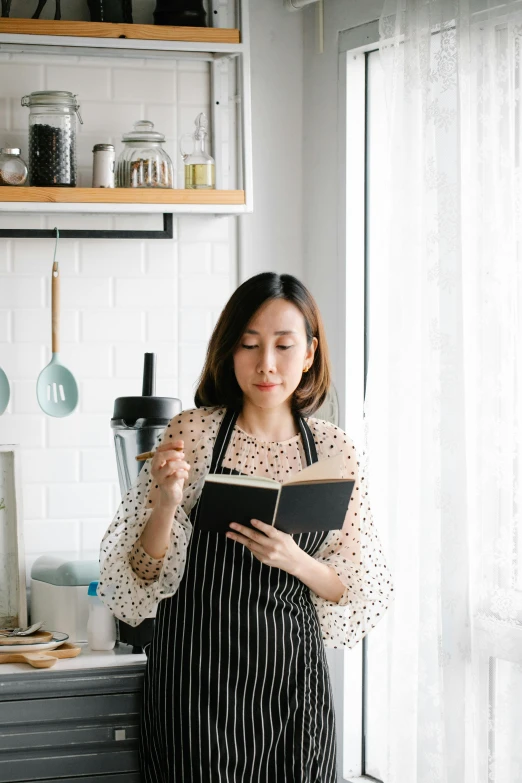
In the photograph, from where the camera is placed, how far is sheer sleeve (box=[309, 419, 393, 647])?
1.88 metres

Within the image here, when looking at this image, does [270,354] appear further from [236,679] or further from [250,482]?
[236,679]

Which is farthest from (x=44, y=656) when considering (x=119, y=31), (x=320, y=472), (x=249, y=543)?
(x=119, y=31)

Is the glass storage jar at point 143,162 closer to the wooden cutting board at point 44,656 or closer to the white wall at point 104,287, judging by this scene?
the white wall at point 104,287

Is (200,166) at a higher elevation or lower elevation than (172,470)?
higher

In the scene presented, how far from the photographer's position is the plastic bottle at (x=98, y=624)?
222cm

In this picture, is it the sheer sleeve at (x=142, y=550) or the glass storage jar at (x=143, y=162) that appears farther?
the glass storage jar at (x=143, y=162)

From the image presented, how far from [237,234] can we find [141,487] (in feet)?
3.38

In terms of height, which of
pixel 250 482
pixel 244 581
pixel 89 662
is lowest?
pixel 89 662

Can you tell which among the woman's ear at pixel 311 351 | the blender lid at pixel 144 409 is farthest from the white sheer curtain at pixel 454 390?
the blender lid at pixel 144 409

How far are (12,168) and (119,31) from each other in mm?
421

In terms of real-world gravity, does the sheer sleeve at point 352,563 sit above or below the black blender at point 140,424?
below

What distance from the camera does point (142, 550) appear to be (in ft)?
5.91

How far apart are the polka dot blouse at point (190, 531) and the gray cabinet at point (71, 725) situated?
27 cm

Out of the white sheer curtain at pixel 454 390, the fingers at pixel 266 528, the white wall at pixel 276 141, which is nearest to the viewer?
the fingers at pixel 266 528
